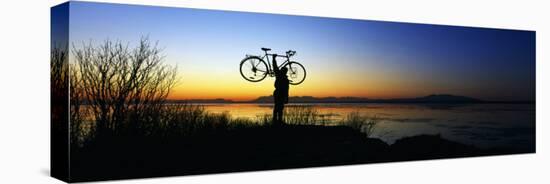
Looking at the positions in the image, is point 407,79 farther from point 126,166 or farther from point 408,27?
point 126,166

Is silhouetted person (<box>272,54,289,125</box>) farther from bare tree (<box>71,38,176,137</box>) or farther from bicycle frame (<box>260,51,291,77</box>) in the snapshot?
bare tree (<box>71,38,176,137</box>)

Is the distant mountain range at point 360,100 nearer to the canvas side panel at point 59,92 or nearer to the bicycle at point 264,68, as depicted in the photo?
the bicycle at point 264,68

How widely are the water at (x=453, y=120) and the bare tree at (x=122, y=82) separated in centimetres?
132

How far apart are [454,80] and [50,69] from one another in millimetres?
5956

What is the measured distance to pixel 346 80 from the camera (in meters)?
12.2

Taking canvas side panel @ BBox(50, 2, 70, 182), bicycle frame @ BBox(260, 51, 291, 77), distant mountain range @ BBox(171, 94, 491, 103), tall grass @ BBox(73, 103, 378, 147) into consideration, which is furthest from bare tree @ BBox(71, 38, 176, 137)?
bicycle frame @ BBox(260, 51, 291, 77)

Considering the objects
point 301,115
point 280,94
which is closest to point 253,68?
point 280,94

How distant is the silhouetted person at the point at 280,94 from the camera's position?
11.6 metres

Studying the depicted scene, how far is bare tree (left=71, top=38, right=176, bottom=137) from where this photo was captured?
10.2m

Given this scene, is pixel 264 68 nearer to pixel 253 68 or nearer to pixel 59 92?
pixel 253 68

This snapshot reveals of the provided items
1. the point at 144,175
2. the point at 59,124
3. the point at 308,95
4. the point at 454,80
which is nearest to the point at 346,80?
the point at 308,95

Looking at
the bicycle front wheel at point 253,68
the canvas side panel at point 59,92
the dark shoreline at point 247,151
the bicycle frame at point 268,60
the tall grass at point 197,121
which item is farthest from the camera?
the bicycle frame at point 268,60

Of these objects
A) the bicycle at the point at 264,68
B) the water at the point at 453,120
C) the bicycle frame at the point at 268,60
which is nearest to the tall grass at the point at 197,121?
the water at the point at 453,120

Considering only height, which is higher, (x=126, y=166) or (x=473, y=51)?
(x=473, y=51)
